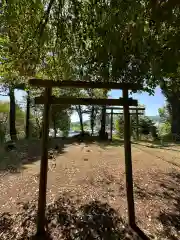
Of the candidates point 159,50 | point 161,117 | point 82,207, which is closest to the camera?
point 159,50

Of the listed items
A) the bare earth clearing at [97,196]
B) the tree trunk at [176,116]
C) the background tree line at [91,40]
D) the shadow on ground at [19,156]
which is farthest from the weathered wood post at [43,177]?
the tree trunk at [176,116]

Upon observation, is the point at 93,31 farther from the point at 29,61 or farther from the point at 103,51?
the point at 29,61

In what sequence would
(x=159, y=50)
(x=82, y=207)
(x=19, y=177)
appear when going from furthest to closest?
(x=19, y=177), (x=82, y=207), (x=159, y=50)

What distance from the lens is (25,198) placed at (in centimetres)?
478

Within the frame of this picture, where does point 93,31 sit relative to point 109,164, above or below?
above

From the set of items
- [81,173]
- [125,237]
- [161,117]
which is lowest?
[125,237]

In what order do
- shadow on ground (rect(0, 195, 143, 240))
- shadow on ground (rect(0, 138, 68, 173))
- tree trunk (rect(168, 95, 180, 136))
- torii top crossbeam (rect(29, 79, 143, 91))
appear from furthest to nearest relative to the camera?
1. tree trunk (rect(168, 95, 180, 136))
2. shadow on ground (rect(0, 138, 68, 173))
3. torii top crossbeam (rect(29, 79, 143, 91))
4. shadow on ground (rect(0, 195, 143, 240))

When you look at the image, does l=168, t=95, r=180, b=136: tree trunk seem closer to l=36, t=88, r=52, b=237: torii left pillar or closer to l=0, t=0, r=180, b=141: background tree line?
l=0, t=0, r=180, b=141: background tree line

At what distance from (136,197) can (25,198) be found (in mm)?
2274

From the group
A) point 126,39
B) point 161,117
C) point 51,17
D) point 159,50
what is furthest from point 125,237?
point 161,117

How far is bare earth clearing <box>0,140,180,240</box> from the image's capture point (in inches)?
145

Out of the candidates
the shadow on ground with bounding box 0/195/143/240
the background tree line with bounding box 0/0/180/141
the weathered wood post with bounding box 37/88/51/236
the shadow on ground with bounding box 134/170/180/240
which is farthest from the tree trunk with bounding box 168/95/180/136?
the weathered wood post with bounding box 37/88/51/236

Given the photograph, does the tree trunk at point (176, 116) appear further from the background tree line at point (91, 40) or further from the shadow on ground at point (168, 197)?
the background tree line at point (91, 40)

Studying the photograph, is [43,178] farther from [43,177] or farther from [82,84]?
[82,84]
